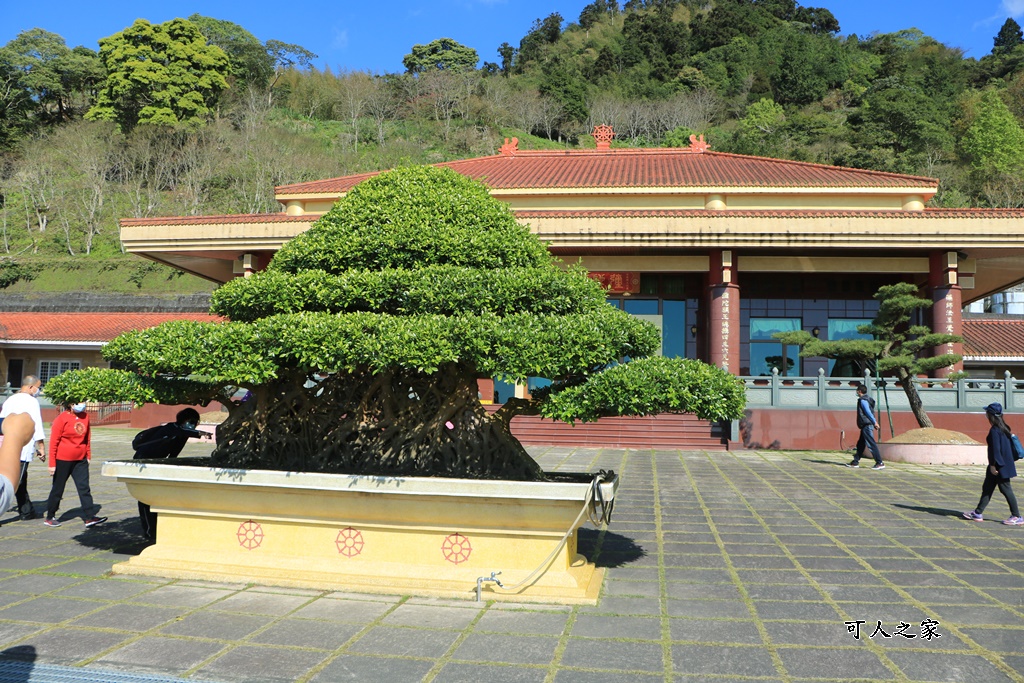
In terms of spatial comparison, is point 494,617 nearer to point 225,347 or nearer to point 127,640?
point 127,640

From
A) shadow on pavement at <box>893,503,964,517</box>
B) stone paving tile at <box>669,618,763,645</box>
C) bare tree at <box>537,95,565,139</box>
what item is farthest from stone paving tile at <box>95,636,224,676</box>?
bare tree at <box>537,95,565,139</box>

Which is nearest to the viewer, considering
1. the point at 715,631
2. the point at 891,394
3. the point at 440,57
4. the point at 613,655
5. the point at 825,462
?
the point at 613,655

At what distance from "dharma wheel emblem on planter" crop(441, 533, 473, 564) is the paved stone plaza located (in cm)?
32

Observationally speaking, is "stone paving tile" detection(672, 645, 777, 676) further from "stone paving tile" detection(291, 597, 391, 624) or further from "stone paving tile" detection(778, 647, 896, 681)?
"stone paving tile" detection(291, 597, 391, 624)

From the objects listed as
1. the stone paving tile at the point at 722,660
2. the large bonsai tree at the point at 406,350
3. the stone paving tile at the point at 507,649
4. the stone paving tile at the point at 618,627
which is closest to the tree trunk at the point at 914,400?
the large bonsai tree at the point at 406,350

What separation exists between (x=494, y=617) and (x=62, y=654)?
87.7 inches

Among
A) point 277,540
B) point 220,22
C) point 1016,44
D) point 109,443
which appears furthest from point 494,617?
point 1016,44

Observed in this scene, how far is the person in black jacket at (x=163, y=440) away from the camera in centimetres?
605

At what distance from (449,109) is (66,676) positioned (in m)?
55.6

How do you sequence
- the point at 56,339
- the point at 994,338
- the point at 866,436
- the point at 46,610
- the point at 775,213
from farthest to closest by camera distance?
the point at 994,338 < the point at 56,339 < the point at 775,213 < the point at 866,436 < the point at 46,610

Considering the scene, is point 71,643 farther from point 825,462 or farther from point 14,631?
point 825,462

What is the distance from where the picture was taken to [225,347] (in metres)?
4.81

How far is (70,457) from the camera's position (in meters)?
6.79

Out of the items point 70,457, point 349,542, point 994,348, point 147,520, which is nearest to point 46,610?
point 147,520
